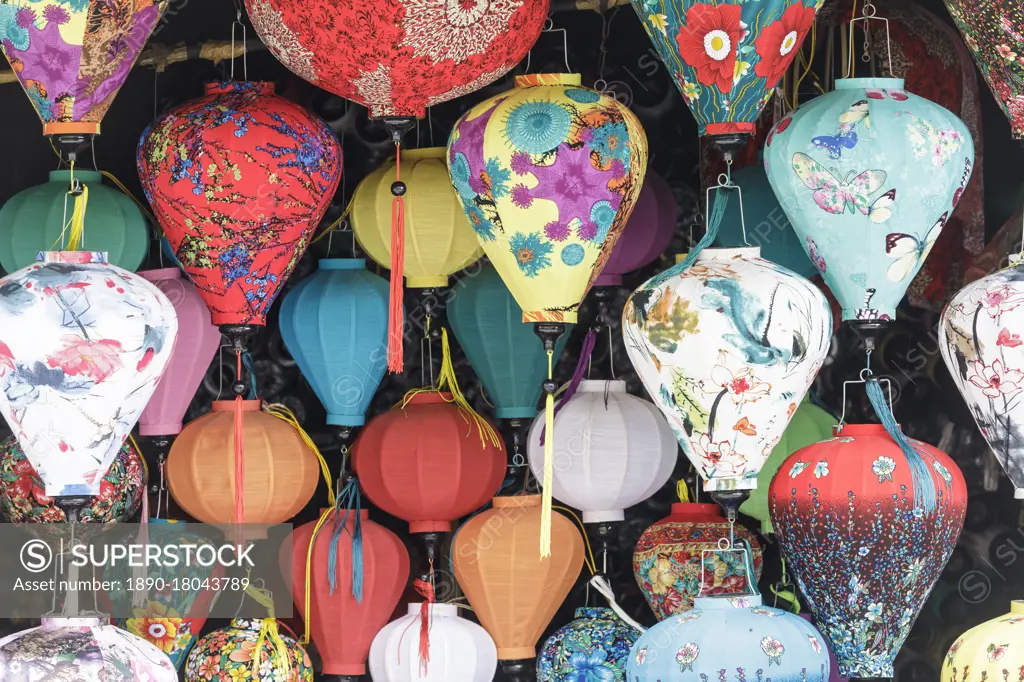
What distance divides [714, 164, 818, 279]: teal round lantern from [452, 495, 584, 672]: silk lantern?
1.73 ft

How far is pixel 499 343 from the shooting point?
118 inches

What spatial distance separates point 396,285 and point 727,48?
2.12 ft

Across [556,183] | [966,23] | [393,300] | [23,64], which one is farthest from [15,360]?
[966,23]

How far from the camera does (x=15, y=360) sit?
8.41 feet

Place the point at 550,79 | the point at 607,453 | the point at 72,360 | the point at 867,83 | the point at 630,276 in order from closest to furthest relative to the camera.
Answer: the point at 72,360
the point at 867,83
the point at 550,79
the point at 607,453
the point at 630,276

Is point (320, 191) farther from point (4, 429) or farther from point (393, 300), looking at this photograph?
point (4, 429)

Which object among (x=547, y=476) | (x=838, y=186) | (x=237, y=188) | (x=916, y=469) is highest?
(x=838, y=186)

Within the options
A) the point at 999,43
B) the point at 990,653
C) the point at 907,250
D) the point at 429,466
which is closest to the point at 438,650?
the point at 429,466

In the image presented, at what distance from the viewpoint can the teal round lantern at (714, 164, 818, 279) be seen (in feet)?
9.47

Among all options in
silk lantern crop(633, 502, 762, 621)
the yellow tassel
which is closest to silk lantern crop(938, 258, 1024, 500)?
silk lantern crop(633, 502, 762, 621)

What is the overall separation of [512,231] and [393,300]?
26 centimetres

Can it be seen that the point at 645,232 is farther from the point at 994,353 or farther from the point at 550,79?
the point at 994,353

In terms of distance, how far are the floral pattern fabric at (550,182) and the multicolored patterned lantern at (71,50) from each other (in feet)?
1.65

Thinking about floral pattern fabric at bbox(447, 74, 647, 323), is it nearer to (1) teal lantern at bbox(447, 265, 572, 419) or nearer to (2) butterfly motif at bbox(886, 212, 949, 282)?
(1) teal lantern at bbox(447, 265, 572, 419)
